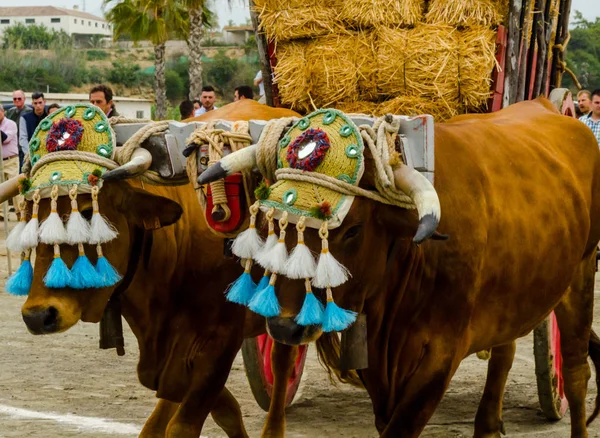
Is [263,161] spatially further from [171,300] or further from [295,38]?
[295,38]

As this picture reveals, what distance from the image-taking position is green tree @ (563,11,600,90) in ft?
212

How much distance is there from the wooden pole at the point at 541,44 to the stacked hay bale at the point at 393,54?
0.57 meters

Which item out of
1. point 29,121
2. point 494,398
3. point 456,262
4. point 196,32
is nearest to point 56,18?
point 196,32

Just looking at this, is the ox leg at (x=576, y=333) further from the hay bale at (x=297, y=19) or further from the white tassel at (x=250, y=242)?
the white tassel at (x=250, y=242)

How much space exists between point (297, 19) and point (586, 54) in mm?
71178

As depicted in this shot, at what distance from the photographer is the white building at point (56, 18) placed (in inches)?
6560

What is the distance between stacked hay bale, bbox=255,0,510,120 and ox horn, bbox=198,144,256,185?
1.66 metres

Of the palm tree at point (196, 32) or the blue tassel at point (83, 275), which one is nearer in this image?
the blue tassel at point (83, 275)

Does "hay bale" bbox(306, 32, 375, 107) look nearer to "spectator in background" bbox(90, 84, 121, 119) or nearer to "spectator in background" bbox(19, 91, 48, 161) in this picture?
"spectator in background" bbox(90, 84, 121, 119)

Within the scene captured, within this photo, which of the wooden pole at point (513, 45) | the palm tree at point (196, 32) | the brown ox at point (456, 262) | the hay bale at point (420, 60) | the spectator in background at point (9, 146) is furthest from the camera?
the palm tree at point (196, 32)

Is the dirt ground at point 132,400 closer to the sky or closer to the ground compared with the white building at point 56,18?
closer to the sky

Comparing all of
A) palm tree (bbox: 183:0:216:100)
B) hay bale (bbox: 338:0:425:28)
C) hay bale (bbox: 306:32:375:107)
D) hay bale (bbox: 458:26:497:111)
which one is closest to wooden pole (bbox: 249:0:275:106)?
hay bale (bbox: 306:32:375:107)

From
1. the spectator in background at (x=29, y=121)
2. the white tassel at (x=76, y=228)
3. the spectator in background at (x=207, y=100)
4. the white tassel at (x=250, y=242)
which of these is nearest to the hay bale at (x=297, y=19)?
the white tassel at (x=76, y=228)

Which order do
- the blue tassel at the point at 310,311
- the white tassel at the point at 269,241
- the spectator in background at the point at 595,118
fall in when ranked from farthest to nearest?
the spectator in background at the point at 595,118 → the white tassel at the point at 269,241 → the blue tassel at the point at 310,311
